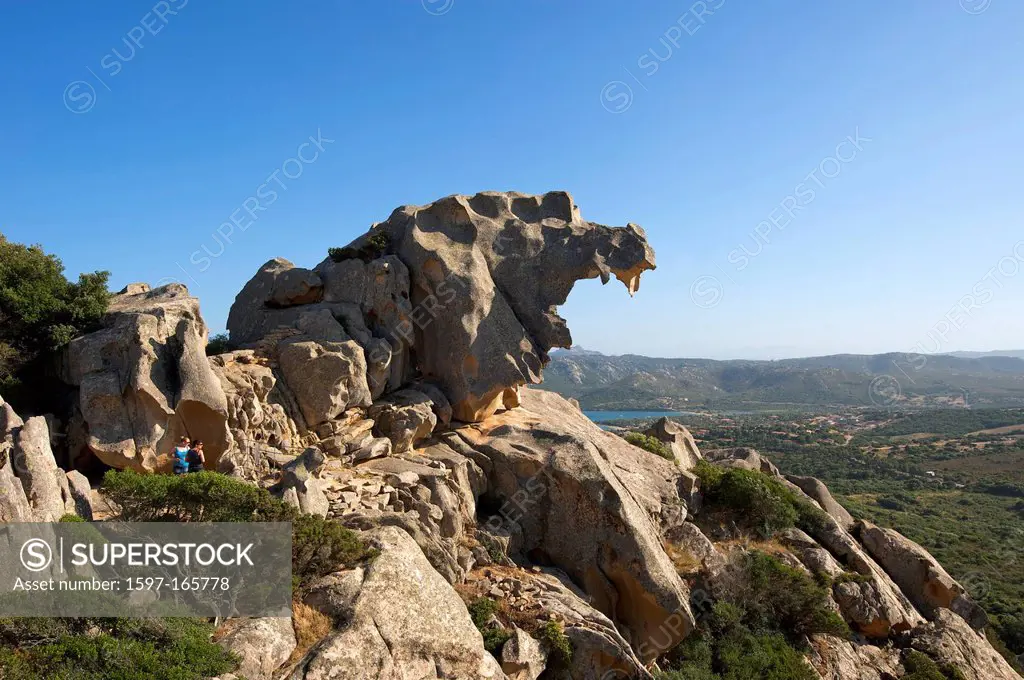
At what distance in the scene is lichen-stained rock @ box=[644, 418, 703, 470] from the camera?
34.5 metres

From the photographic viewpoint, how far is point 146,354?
18.4 meters

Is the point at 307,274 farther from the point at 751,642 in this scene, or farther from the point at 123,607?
the point at 751,642

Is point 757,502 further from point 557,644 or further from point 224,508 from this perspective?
point 224,508

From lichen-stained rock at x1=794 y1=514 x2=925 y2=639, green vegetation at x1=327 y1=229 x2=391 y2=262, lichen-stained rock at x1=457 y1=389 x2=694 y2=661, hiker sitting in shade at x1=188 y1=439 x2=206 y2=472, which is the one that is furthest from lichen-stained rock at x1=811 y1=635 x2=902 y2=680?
green vegetation at x1=327 y1=229 x2=391 y2=262

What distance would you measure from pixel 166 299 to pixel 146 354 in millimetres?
4485

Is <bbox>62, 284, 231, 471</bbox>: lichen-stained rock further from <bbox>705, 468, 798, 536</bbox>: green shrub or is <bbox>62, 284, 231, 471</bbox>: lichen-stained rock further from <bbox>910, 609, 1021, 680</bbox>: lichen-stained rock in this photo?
<bbox>910, 609, 1021, 680</bbox>: lichen-stained rock

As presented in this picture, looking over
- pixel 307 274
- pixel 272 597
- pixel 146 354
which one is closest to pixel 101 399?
pixel 146 354

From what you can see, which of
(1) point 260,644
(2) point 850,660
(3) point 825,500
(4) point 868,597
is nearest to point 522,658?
(1) point 260,644

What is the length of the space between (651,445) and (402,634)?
70.5 feet

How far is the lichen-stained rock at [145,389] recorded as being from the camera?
17672 mm

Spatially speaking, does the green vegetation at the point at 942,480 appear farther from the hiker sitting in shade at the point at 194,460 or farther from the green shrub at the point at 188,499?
the hiker sitting in shade at the point at 194,460

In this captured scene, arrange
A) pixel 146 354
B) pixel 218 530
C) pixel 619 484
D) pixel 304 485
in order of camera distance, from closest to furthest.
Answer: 1. pixel 218 530
2. pixel 304 485
3. pixel 146 354
4. pixel 619 484

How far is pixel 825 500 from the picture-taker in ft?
111

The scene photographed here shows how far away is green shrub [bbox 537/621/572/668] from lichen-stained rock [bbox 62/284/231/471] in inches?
424
